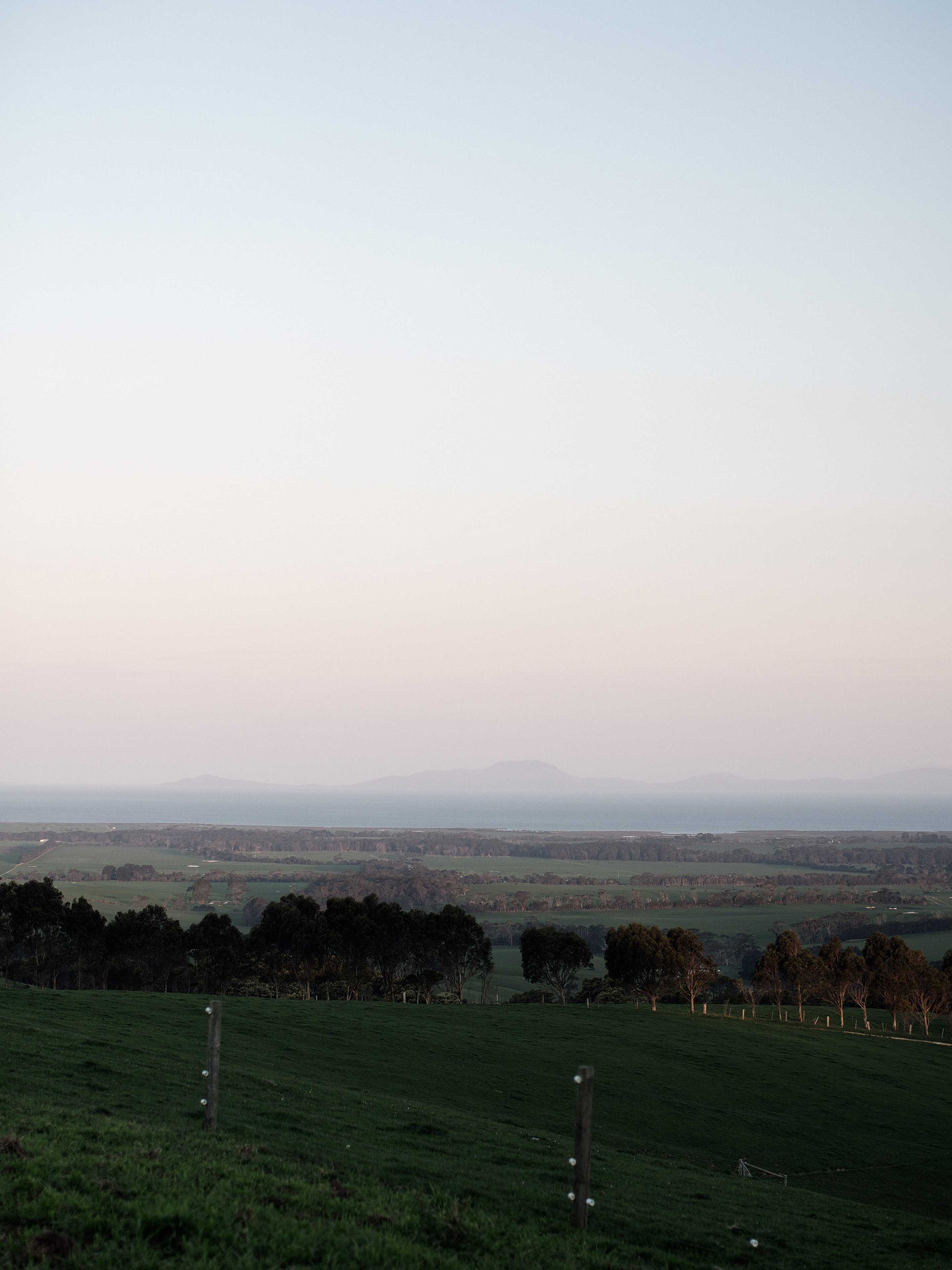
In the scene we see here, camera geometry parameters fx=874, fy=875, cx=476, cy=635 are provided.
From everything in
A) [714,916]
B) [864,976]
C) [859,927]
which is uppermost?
[864,976]

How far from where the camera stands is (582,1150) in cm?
1155

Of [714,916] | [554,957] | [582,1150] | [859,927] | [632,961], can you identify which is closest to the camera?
[582,1150]

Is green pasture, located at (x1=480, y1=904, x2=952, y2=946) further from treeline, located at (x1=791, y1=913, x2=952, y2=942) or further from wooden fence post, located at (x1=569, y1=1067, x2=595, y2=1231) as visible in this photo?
wooden fence post, located at (x1=569, y1=1067, x2=595, y2=1231)

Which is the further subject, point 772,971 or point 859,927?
point 859,927

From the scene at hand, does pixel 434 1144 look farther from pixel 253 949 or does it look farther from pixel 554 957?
pixel 554 957

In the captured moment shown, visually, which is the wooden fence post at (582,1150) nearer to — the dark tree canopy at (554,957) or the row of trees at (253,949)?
the row of trees at (253,949)

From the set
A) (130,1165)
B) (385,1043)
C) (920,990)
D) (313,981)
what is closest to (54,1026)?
(385,1043)

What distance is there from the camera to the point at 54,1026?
29562 mm

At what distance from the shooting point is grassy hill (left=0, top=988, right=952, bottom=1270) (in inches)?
380

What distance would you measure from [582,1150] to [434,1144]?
348 inches

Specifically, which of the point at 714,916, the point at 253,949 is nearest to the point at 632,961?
the point at 253,949

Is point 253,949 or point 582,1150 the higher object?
point 582,1150

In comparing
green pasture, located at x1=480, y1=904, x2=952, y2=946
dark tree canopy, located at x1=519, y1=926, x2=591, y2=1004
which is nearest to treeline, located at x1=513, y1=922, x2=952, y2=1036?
dark tree canopy, located at x1=519, y1=926, x2=591, y2=1004

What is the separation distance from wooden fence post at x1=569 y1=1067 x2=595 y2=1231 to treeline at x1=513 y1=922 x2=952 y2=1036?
64564mm
